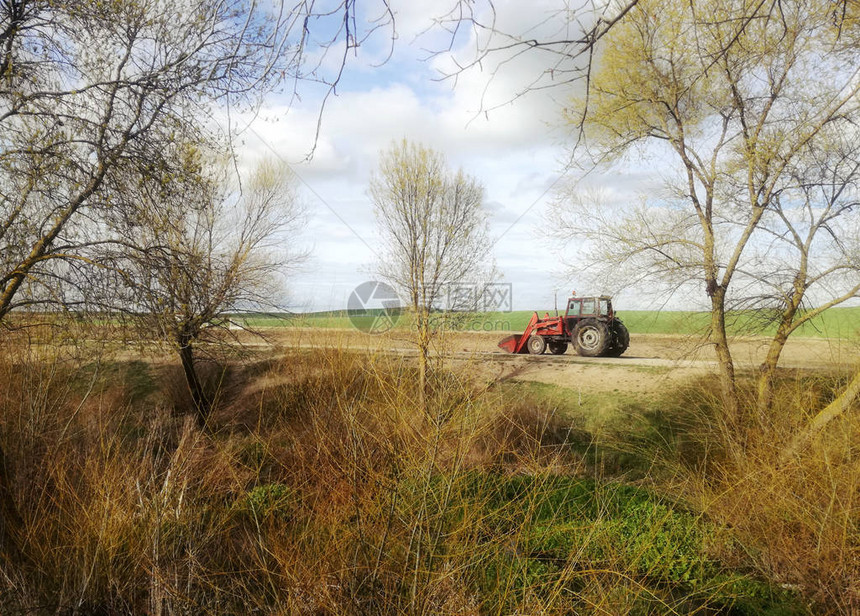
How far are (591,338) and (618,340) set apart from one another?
0.95 meters

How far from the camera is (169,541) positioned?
3957 millimetres

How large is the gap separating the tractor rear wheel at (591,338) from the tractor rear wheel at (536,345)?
1.20m

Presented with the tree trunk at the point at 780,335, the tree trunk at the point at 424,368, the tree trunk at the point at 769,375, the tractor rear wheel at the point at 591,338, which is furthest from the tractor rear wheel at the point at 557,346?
the tree trunk at the point at 780,335

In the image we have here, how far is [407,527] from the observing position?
2750 mm

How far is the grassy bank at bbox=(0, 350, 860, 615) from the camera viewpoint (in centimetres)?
293

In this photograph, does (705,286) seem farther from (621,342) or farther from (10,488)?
(10,488)

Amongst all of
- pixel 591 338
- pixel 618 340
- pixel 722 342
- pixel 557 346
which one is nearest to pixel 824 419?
pixel 722 342

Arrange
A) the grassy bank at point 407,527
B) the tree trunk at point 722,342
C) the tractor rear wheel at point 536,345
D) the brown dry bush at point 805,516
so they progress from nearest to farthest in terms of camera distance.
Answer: the grassy bank at point 407,527 < the brown dry bush at point 805,516 < the tree trunk at point 722,342 < the tractor rear wheel at point 536,345

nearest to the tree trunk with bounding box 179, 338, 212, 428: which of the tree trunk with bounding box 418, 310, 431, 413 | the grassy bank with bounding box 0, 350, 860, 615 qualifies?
the grassy bank with bounding box 0, 350, 860, 615

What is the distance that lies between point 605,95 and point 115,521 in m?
10.8

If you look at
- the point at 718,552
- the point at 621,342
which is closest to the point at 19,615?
the point at 718,552

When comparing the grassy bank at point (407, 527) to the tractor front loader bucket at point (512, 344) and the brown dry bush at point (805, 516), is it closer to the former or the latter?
the brown dry bush at point (805, 516)

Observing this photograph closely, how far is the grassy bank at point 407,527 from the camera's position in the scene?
9.61 ft

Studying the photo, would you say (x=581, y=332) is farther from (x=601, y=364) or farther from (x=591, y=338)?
(x=601, y=364)
